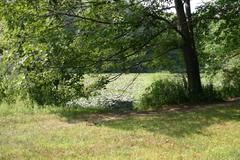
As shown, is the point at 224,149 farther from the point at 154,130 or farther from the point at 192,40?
the point at 192,40

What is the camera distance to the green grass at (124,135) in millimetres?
8305

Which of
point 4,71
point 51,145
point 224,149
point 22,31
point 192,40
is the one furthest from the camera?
point 4,71

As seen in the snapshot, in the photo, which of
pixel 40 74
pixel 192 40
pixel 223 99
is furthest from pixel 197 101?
pixel 40 74

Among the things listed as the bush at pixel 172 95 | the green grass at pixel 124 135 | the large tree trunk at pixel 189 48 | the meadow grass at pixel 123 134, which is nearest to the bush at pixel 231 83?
the bush at pixel 172 95

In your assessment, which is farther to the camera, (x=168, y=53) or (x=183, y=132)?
(x=168, y=53)

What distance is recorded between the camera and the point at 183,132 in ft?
32.4

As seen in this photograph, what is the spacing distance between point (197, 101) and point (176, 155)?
688 cm

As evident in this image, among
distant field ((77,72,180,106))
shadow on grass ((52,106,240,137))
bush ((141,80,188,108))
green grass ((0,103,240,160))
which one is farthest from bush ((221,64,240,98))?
shadow on grass ((52,106,240,137))

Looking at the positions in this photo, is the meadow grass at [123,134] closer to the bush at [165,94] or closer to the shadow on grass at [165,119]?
the shadow on grass at [165,119]

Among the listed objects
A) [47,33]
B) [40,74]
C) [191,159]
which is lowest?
[191,159]

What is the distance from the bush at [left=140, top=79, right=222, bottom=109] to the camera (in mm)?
14836

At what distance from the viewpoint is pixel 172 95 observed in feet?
49.6

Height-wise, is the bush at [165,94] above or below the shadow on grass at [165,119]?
above

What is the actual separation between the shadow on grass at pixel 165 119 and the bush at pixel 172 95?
1.77 m
